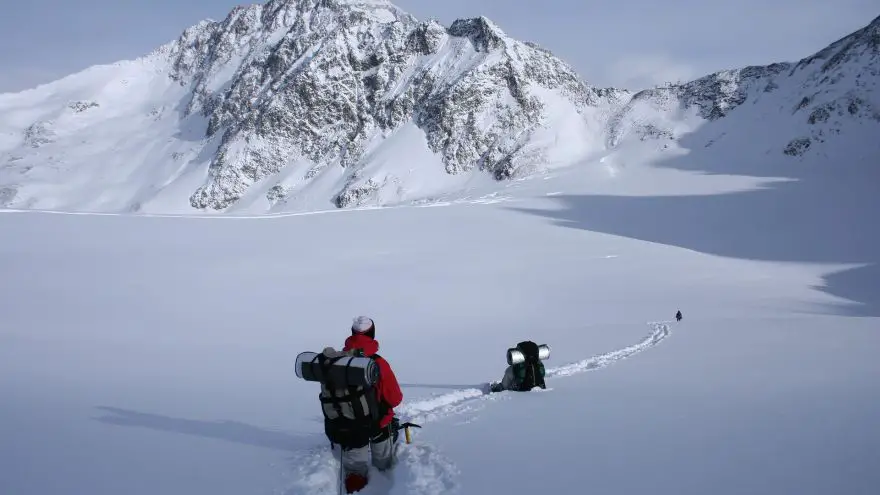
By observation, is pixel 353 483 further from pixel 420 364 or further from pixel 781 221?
pixel 781 221

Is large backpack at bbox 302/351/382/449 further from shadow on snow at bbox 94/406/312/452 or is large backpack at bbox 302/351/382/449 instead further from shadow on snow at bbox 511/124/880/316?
shadow on snow at bbox 511/124/880/316

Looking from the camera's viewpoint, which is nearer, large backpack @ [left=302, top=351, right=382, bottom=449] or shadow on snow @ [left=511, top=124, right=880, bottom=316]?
large backpack @ [left=302, top=351, right=382, bottom=449]

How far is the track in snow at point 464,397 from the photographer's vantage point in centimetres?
676

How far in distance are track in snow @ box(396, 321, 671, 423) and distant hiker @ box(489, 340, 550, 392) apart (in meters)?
0.43

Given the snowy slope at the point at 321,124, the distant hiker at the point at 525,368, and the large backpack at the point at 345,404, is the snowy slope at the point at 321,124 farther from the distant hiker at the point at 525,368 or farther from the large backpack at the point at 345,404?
the large backpack at the point at 345,404

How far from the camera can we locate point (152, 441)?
5277 millimetres

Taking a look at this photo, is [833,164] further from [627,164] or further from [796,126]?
[627,164]

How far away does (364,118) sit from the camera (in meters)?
121

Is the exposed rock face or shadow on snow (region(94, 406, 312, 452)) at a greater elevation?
the exposed rock face

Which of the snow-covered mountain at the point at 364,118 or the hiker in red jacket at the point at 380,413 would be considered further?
the snow-covered mountain at the point at 364,118

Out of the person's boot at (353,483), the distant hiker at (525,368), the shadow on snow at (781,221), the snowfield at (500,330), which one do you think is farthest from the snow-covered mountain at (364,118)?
the person's boot at (353,483)

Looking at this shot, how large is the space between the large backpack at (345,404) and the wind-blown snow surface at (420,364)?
414 mm

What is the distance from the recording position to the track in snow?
676 cm

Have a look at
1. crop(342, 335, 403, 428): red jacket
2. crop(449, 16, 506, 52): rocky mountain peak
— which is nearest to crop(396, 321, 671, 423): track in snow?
crop(342, 335, 403, 428): red jacket
